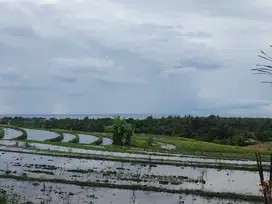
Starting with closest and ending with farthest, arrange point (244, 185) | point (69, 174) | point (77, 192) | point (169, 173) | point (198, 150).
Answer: point (77, 192), point (244, 185), point (69, 174), point (169, 173), point (198, 150)

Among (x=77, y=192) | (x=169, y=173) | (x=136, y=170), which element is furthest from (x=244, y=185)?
(x=77, y=192)

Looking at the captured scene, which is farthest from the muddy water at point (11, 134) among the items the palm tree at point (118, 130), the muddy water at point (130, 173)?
the muddy water at point (130, 173)

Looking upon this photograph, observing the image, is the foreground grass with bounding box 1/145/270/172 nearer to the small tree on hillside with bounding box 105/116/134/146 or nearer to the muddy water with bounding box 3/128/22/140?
the small tree on hillside with bounding box 105/116/134/146

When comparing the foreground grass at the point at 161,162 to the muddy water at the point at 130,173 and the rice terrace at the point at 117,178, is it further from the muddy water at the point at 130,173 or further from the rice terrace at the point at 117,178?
the muddy water at the point at 130,173

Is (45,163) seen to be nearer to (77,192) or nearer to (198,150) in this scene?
(77,192)

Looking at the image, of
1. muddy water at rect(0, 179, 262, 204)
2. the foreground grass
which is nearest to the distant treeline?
the foreground grass

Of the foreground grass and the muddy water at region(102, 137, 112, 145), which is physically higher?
the muddy water at region(102, 137, 112, 145)
